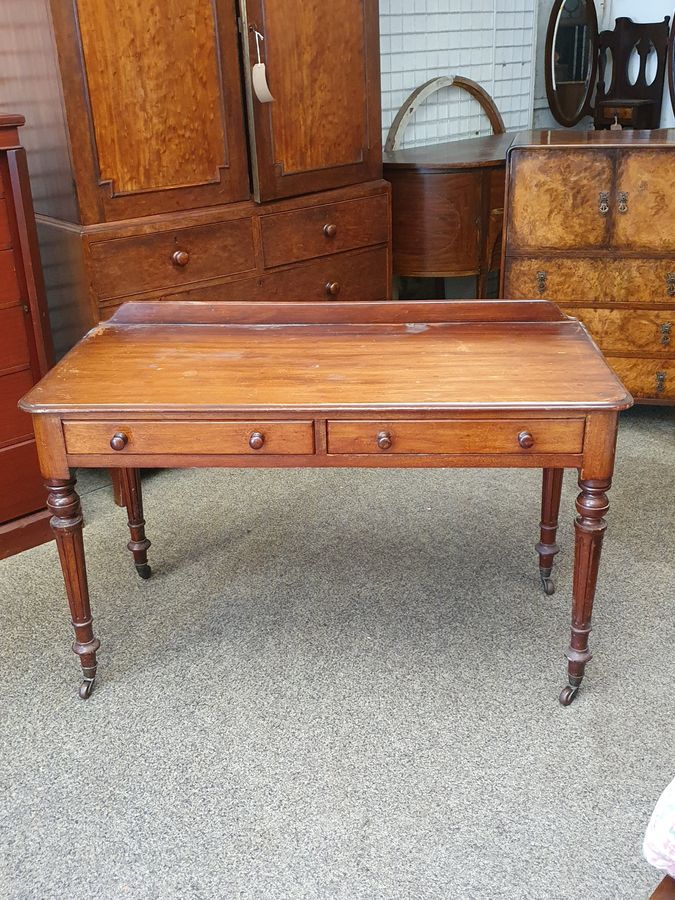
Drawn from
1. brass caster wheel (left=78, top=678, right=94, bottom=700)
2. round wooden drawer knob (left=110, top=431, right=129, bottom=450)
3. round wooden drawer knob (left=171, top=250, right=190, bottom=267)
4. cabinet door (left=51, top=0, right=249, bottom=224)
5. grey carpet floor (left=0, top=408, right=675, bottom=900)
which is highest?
cabinet door (left=51, top=0, right=249, bottom=224)

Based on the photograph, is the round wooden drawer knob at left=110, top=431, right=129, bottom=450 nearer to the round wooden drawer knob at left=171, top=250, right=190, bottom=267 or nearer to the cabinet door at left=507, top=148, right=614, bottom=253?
the round wooden drawer knob at left=171, top=250, right=190, bottom=267

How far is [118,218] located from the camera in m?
3.16

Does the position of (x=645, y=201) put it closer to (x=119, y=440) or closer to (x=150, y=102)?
(x=150, y=102)

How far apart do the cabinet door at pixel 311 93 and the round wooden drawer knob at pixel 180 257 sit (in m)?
0.39

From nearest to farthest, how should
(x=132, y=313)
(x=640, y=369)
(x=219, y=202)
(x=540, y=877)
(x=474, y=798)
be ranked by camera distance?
(x=540, y=877)
(x=474, y=798)
(x=132, y=313)
(x=219, y=202)
(x=640, y=369)

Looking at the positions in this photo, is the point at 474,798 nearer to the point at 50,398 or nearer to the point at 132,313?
the point at 50,398

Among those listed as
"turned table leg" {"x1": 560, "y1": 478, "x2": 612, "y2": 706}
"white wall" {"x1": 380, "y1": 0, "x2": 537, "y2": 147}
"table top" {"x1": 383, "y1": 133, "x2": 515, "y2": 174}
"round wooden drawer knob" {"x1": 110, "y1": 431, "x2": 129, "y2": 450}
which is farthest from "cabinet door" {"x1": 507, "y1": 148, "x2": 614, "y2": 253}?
"round wooden drawer knob" {"x1": 110, "y1": 431, "x2": 129, "y2": 450}

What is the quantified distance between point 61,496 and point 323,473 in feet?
5.10

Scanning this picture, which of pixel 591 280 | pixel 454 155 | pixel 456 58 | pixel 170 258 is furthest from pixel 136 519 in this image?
pixel 456 58

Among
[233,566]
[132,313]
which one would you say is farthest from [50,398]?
[233,566]

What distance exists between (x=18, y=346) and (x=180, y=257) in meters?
0.68

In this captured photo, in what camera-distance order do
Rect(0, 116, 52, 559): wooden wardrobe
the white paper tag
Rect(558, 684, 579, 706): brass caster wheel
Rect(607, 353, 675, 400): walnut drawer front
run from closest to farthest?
Rect(558, 684, 579, 706): brass caster wheel
Rect(0, 116, 52, 559): wooden wardrobe
the white paper tag
Rect(607, 353, 675, 400): walnut drawer front

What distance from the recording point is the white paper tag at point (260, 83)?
10.9ft

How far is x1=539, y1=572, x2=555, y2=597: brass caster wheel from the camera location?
2.76 metres
